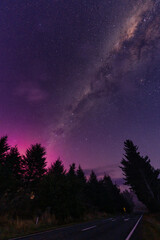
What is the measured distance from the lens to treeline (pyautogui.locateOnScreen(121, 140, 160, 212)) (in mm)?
37653

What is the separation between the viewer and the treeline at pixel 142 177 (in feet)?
124

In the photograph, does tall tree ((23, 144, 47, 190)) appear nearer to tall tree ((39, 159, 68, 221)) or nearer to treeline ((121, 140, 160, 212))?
tall tree ((39, 159, 68, 221))

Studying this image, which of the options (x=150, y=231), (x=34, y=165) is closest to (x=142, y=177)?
(x=34, y=165)

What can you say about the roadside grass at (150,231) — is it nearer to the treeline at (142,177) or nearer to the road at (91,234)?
the road at (91,234)

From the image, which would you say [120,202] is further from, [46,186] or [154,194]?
[46,186]

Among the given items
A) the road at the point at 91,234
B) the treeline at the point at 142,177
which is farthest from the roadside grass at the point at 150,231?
the treeline at the point at 142,177

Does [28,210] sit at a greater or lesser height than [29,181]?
lesser

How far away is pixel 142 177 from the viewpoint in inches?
1565

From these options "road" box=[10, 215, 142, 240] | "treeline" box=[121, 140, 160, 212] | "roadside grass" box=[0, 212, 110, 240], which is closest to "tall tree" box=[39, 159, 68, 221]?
"roadside grass" box=[0, 212, 110, 240]

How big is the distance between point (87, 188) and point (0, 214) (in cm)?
3978

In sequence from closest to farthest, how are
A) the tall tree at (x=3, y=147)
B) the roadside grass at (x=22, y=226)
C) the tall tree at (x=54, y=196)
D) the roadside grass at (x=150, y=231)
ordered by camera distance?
the roadside grass at (x=150, y=231) < the roadside grass at (x=22, y=226) < the tall tree at (x=54, y=196) < the tall tree at (x=3, y=147)

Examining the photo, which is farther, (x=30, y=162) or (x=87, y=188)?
(x=87, y=188)

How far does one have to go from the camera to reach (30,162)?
3744cm

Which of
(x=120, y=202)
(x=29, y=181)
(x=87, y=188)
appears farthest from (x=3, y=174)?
(x=120, y=202)
